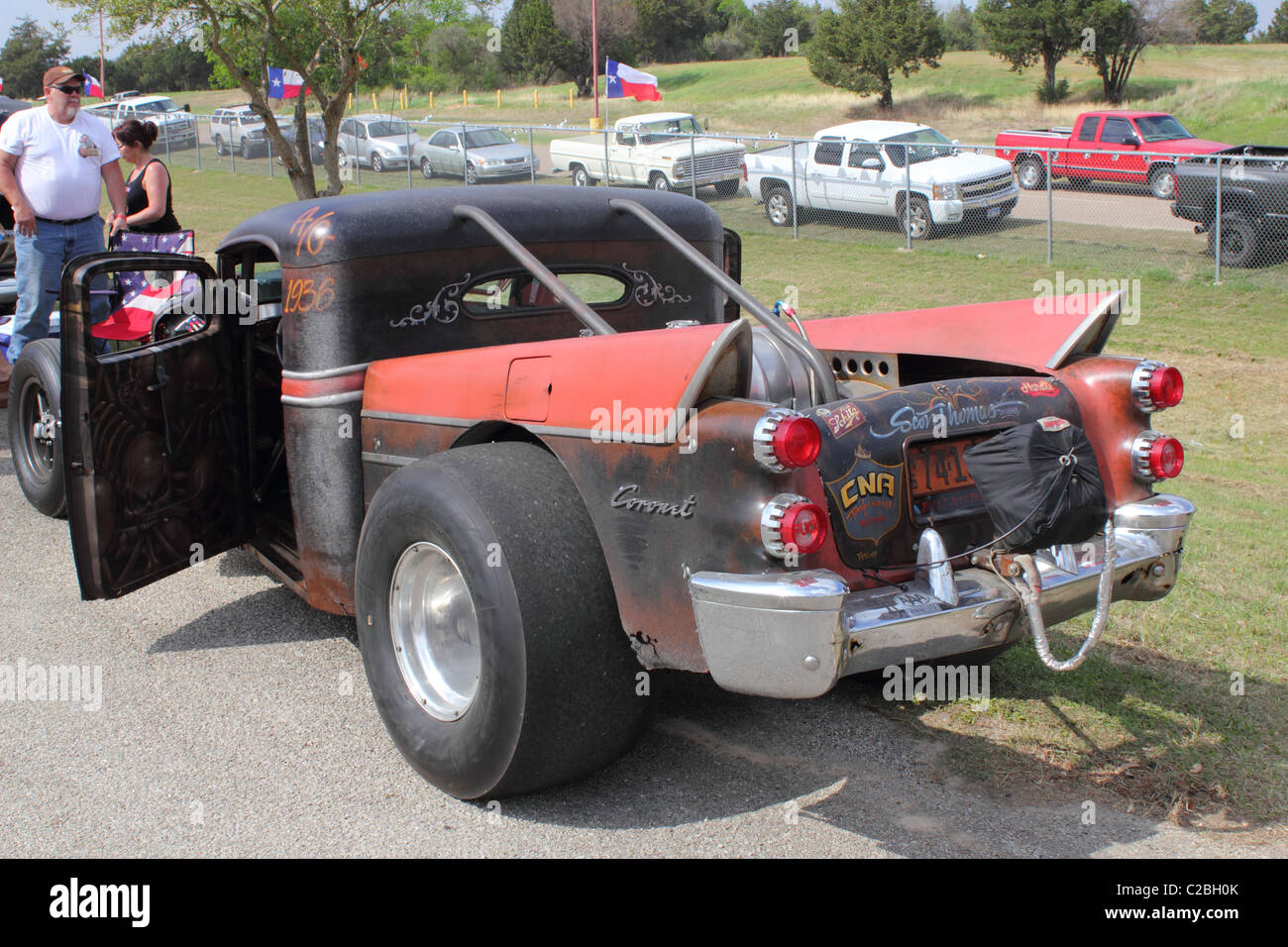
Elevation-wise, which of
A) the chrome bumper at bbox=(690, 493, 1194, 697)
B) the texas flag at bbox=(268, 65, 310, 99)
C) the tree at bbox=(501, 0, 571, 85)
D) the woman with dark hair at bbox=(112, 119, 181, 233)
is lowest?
the chrome bumper at bbox=(690, 493, 1194, 697)

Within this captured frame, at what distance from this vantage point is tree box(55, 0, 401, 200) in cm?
1545

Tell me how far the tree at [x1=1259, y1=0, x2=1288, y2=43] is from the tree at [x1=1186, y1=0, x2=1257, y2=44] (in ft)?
3.78

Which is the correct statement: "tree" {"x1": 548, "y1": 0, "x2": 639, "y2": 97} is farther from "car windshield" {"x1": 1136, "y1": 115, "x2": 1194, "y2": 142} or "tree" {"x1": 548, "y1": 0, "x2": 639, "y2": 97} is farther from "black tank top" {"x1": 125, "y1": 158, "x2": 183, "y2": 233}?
"black tank top" {"x1": 125, "y1": 158, "x2": 183, "y2": 233}

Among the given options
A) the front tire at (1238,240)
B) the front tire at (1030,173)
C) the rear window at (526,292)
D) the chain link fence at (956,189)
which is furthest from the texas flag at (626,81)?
the rear window at (526,292)

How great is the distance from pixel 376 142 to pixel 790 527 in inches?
1043

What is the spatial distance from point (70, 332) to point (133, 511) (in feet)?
2.35

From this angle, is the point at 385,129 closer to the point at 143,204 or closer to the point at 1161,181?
the point at 1161,181

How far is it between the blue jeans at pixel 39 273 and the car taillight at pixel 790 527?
5705 mm

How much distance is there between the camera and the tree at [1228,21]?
64.1m

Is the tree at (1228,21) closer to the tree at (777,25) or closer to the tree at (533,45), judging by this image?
the tree at (777,25)

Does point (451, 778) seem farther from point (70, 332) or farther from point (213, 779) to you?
point (70, 332)

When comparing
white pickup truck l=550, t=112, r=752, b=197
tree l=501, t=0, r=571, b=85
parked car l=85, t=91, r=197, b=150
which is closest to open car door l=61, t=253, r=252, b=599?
white pickup truck l=550, t=112, r=752, b=197

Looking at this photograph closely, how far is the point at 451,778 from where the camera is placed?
3578mm

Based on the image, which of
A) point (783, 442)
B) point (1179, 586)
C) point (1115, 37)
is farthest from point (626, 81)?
point (783, 442)
